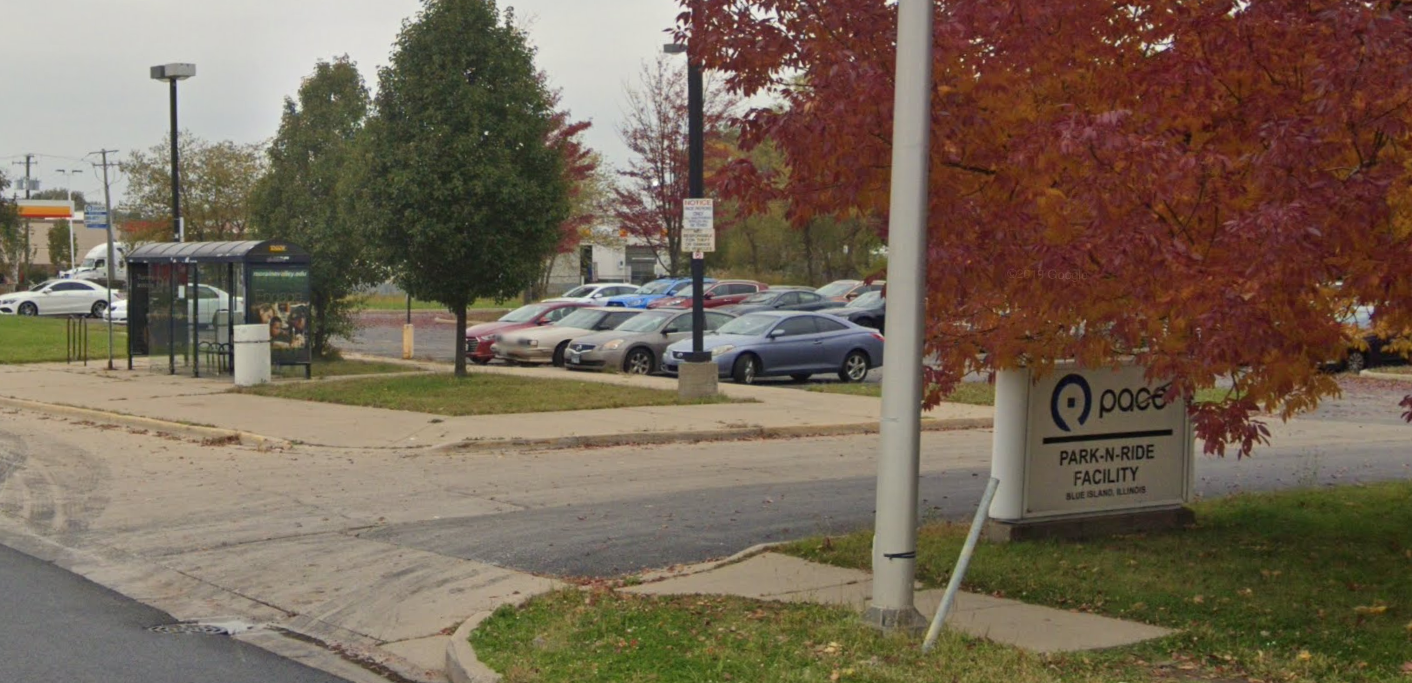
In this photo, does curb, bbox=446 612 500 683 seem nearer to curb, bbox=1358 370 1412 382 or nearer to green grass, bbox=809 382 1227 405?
green grass, bbox=809 382 1227 405

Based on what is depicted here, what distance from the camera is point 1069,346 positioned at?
911 cm

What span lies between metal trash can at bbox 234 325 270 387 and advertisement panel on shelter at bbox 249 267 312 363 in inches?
34.8

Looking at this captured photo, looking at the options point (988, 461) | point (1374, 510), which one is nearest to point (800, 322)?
point (988, 461)

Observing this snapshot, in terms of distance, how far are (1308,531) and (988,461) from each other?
5434mm

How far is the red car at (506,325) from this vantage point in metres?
30.9

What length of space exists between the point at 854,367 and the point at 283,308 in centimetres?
1044

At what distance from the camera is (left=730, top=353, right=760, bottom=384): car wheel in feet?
84.0

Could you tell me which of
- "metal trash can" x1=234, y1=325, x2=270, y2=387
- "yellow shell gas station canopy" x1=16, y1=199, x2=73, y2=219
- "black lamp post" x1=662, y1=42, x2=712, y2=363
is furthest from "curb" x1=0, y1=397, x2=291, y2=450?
"yellow shell gas station canopy" x1=16, y1=199, x2=73, y2=219

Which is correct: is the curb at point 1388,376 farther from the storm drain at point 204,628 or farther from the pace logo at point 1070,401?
the storm drain at point 204,628

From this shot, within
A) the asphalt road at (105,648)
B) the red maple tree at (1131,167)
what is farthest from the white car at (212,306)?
the red maple tree at (1131,167)

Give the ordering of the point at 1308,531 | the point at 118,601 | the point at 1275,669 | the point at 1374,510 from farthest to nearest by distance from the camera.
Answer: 1. the point at 1374,510
2. the point at 1308,531
3. the point at 118,601
4. the point at 1275,669

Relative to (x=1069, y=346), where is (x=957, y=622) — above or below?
below

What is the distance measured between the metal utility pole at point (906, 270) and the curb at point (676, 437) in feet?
28.0

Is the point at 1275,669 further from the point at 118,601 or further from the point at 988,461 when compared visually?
the point at 988,461
